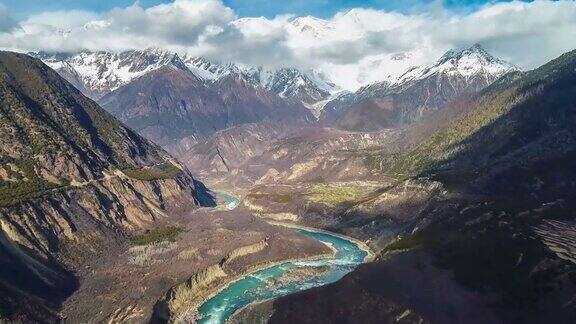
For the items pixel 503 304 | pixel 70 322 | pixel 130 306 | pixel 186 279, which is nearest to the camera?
pixel 503 304

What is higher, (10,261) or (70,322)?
(10,261)

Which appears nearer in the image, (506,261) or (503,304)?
(503,304)

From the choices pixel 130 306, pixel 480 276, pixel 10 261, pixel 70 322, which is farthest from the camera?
pixel 10 261

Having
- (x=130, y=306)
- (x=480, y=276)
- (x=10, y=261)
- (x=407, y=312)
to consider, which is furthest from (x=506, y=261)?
(x=10, y=261)

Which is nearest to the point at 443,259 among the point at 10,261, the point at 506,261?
the point at 506,261

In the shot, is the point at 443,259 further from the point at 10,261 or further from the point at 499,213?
the point at 10,261

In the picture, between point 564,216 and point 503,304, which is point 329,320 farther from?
point 564,216

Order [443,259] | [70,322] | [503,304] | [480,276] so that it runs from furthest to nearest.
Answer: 1. [70,322]
2. [443,259]
3. [480,276]
4. [503,304]

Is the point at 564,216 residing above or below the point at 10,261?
below

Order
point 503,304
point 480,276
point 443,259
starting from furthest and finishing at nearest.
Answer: point 443,259 → point 480,276 → point 503,304
